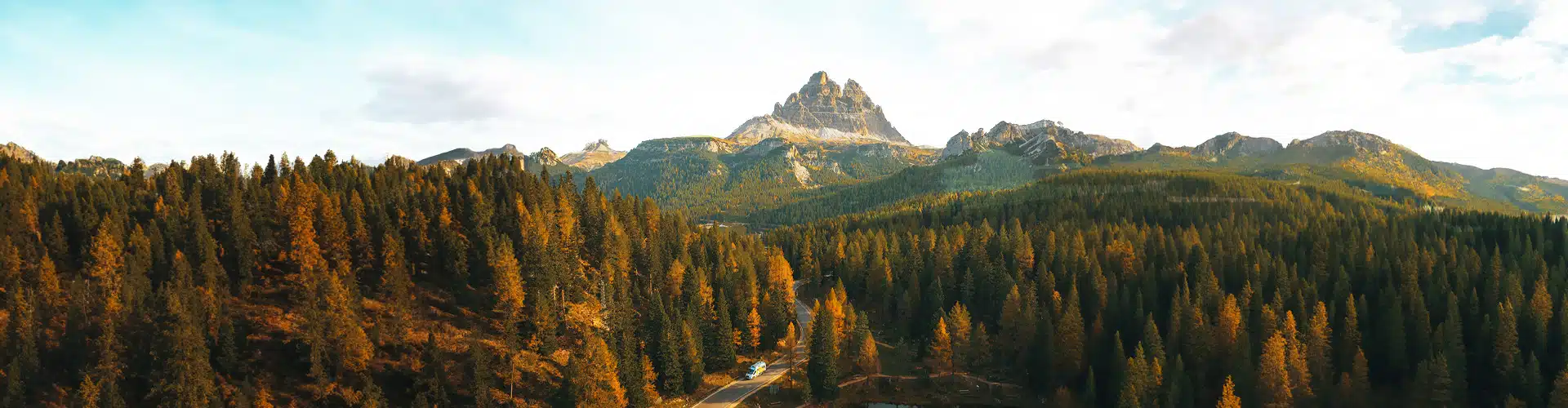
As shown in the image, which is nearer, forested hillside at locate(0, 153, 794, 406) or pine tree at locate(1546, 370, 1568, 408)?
forested hillside at locate(0, 153, 794, 406)

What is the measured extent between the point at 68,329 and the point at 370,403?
32169 millimetres

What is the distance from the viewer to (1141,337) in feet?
366

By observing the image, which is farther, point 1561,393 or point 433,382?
point 1561,393

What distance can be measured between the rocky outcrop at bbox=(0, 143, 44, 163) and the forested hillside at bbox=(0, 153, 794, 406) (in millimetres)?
20159

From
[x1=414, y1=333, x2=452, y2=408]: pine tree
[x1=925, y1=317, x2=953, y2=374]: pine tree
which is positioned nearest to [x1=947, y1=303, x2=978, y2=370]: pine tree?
[x1=925, y1=317, x2=953, y2=374]: pine tree

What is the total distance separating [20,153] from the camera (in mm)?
154250

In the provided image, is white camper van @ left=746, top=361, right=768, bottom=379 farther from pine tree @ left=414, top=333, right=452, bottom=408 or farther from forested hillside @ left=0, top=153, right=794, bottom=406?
pine tree @ left=414, top=333, right=452, bottom=408

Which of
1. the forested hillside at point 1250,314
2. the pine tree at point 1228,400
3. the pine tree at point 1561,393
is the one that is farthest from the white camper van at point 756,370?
the pine tree at point 1561,393

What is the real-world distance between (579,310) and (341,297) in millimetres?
32722

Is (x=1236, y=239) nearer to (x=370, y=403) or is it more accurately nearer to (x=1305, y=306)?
(x=1305, y=306)

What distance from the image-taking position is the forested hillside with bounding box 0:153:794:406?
244 feet

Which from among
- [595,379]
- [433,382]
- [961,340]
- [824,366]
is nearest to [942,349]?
[961,340]

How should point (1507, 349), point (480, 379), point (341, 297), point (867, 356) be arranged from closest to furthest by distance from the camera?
point (341, 297) < point (480, 379) < point (1507, 349) < point (867, 356)

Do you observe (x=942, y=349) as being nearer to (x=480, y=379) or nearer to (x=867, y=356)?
(x=867, y=356)
